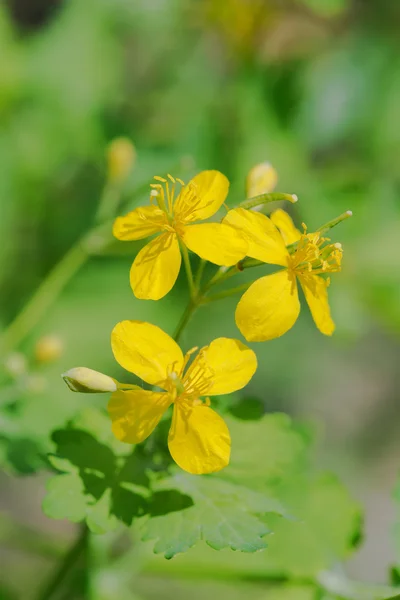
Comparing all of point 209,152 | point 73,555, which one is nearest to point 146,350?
point 73,555

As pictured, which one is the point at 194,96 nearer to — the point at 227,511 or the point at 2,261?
the point at 2,261

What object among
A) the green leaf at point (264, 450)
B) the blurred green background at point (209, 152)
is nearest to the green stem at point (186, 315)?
the green leaf at point (264, 450)

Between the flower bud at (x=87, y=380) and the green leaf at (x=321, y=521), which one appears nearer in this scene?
the flower bud at (x=87, y=380)

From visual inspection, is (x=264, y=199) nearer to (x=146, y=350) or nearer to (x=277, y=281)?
(x=277, y=281)

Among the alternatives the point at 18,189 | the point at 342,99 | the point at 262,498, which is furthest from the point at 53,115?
the point at 262,498

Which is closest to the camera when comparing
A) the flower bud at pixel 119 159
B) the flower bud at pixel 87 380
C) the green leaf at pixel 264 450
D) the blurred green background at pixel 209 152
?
the flower bud at pixel 87 380

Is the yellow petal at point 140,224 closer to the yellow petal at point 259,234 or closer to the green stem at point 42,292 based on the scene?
the yellow petal at point 259,234
